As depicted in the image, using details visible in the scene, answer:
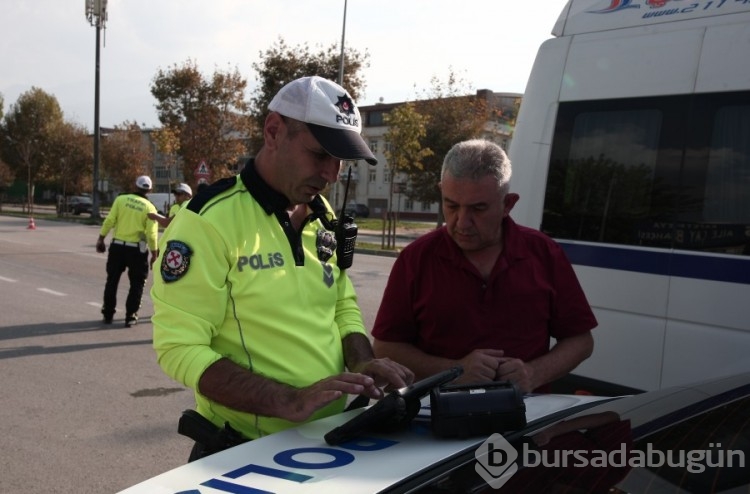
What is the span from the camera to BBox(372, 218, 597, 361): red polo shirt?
2.67 meters

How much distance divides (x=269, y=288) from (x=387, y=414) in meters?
0.48

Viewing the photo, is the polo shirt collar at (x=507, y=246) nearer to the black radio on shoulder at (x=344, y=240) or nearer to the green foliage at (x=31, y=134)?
the black radio on shoulder at (x=344, y=240)

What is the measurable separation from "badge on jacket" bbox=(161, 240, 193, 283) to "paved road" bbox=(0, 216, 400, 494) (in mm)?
2636

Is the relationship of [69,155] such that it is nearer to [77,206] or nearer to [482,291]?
[77,206]

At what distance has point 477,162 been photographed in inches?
102

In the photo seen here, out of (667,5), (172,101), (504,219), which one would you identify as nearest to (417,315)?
(504,219)

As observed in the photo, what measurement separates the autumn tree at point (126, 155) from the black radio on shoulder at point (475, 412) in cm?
5101

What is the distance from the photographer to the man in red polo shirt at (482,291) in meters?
2.63

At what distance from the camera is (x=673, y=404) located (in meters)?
1.85

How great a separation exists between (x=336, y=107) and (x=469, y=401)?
2.93 ft

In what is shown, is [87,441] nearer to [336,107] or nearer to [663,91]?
[336,107]

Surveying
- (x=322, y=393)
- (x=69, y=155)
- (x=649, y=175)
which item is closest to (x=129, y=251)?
(x=649, y=175)

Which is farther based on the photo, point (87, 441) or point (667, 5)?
point (87, 441)

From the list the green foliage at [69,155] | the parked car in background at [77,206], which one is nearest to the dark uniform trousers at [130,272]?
the parked car in background at [77,206]
